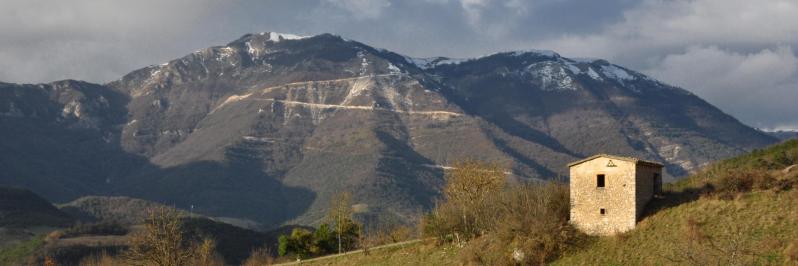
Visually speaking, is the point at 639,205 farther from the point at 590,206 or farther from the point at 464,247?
the point at 464,247

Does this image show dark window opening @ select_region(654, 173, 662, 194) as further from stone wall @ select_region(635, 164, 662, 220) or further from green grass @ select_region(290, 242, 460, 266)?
green grass @ select_region(290, 242, 460, 266)

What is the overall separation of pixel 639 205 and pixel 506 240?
362 inches

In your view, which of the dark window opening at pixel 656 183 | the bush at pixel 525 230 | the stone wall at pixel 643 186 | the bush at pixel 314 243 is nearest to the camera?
the stone wall at pixel 643 186

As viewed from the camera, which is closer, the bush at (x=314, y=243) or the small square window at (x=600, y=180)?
the small square window at (x=600, y=180)

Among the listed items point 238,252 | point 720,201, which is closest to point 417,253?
point 720,201

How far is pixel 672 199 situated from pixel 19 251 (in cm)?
13937

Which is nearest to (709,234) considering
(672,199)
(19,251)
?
(672,199)

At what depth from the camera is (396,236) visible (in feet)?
352

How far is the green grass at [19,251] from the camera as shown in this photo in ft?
526

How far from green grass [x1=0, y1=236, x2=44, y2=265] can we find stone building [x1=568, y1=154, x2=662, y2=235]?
417 ft

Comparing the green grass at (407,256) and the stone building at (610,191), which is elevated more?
the stone building at (610,191)

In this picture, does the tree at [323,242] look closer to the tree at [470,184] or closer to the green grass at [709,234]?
the tree at [470,184]

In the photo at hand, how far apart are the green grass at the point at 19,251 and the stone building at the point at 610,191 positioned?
5001 inches

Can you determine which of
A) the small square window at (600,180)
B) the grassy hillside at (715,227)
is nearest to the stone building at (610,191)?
the small square window at (600,180)
